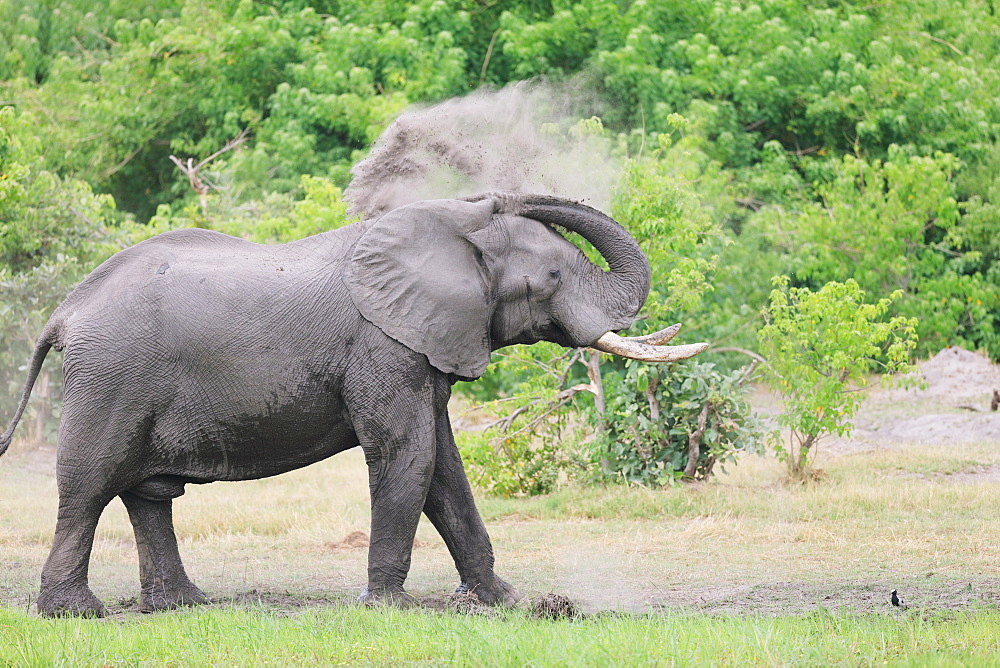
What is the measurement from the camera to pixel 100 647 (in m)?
6.09

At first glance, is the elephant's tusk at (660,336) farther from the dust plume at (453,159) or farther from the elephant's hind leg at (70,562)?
the elephant's hind leg at (70,562)

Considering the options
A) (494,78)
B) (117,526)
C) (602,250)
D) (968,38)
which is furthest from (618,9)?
(602,250)

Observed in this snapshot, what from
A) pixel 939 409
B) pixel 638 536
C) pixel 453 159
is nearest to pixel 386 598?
pixel 453 159

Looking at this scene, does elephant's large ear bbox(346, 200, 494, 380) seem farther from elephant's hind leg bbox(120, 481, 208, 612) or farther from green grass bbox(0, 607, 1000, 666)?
elephant's hind leg bbox(120, 481, 208, 612)

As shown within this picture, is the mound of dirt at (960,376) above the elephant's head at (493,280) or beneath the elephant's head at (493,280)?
beneath

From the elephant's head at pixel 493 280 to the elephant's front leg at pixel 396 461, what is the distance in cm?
31

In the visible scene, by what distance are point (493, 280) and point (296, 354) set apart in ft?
4.06

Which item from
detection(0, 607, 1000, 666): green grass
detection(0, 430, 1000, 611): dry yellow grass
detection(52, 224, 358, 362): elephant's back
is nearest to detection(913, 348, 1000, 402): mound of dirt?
detection(0, 430, 1000, 611): dry yellow grass

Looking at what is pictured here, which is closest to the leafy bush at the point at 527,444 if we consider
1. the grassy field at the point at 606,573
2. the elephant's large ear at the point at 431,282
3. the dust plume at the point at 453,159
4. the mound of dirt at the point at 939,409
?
the grassy field at the point at 606,573

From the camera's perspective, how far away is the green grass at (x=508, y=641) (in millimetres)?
5742

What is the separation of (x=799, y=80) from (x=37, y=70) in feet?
59.3

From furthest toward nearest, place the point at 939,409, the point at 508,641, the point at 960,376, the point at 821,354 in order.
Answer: the point at 960,376, the point at 939,409, the point at 821,354, the point at 508,641

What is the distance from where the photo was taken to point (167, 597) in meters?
7.91

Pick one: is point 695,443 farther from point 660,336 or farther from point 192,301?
point 192,301
